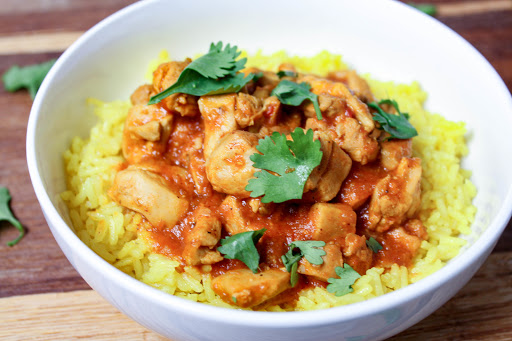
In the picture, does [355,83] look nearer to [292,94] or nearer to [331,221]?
[292,94]

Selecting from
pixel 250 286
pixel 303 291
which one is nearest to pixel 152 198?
pixel 250 286

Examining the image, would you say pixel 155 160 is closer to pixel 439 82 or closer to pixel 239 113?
pixel 239 113

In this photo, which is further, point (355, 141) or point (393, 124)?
point (393, 124)

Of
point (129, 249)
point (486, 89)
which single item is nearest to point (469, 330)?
point (486, 89)

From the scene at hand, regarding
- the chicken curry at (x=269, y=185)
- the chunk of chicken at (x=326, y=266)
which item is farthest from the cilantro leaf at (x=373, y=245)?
the chunk of chicken at (x=326, y=266)

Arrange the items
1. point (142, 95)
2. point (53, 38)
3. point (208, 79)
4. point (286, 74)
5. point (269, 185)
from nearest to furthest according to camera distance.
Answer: point (269, 185)
point (208, 79)
point (142, 95)
point (286, 74)
point (53, 38)

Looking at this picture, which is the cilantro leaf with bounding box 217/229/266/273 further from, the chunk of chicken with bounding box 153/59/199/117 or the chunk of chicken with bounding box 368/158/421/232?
the chunk of chicken with bounding box 153/59/199/117

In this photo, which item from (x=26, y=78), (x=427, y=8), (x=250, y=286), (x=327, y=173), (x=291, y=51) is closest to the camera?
(x=250, y=286)
